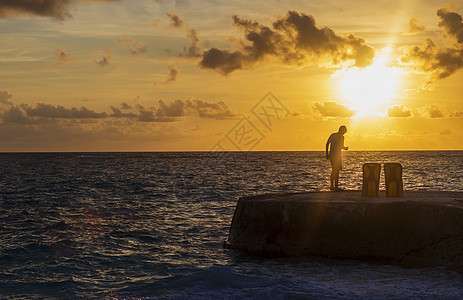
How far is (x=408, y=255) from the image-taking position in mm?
10383

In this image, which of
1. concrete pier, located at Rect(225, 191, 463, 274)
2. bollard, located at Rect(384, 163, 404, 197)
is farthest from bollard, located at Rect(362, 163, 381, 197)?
concrete pier, located at Rect(225, 191, 463, 274)

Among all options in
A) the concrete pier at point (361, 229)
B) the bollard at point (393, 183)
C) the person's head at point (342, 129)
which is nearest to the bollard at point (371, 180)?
the bollard at point (393, 183)

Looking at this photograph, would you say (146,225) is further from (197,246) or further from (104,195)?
(104,195)

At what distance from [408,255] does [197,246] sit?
6.38 m

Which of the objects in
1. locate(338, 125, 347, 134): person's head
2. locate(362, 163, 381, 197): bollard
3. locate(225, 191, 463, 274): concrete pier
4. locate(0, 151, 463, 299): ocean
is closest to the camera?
locate(0, 151, 463, 299): ocean

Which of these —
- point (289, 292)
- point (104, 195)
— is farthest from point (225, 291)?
point (104, 195)

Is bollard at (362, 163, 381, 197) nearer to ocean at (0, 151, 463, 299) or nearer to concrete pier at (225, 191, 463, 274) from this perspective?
concrete pier at (225, 191, 463, 274)

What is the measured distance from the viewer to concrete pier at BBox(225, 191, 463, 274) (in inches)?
395

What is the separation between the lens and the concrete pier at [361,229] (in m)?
10.0

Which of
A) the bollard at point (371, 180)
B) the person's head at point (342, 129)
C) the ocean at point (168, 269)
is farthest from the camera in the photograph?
the person's head at point (342, 129)

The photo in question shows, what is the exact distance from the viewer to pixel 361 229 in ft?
35.7

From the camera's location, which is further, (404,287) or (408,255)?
(408,255)

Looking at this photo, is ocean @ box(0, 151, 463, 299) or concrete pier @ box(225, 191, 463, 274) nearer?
ocean @ box(0, 151, 463, 299)

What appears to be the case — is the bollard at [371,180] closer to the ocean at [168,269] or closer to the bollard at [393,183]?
the bollard at [393,183]
